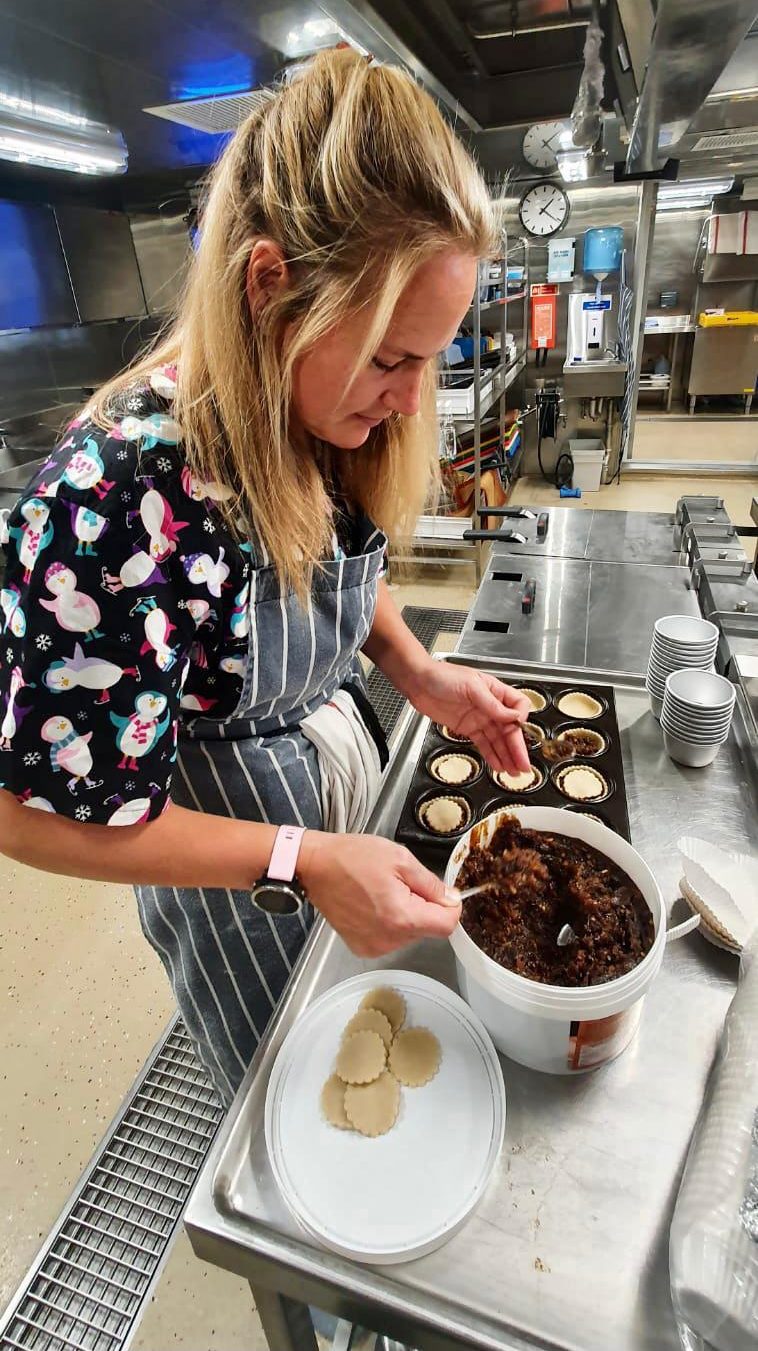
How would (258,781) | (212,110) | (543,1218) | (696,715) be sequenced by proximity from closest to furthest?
(543,1218), (258,781), (696,715), (212,110)

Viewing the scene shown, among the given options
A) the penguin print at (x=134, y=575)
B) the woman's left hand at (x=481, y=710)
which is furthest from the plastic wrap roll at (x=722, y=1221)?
the penguin print at (x=134, y=575)

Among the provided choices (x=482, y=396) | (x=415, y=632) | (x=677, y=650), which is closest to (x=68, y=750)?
(x=677, y=650)

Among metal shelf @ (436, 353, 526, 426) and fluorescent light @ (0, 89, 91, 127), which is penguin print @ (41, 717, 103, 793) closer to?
metal shelf @ (436, 353, 526, 426)

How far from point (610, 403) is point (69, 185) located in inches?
175

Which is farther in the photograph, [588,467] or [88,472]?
[588,467]

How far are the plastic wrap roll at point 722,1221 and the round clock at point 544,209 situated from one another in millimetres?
6067

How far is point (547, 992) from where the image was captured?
66 centimetres

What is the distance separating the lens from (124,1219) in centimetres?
143

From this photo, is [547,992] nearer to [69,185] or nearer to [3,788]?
[3,788]

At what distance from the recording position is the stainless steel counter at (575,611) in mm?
1802

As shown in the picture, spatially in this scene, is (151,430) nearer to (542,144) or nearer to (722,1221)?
(722,1221)

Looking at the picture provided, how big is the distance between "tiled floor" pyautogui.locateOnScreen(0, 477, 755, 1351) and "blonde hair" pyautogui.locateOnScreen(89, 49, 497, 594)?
1509 mm

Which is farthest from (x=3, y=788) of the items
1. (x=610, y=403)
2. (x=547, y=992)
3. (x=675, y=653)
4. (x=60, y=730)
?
(x=610, y=403)

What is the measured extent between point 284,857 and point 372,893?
0.37 ft
